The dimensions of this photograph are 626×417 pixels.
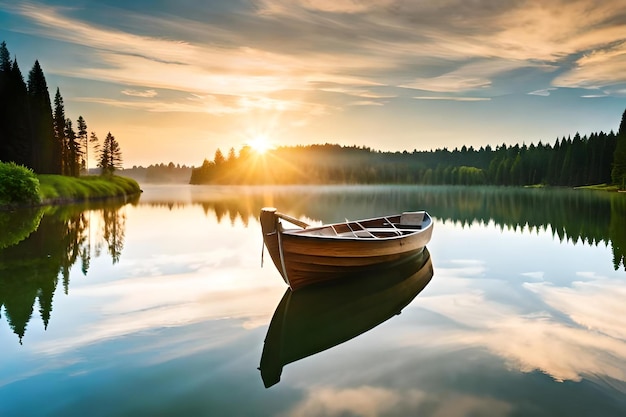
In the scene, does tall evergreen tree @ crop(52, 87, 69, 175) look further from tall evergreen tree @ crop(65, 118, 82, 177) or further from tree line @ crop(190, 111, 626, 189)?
tree line @ crop(190, 111, 626, 189)

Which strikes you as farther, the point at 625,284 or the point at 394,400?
the point at 625,284

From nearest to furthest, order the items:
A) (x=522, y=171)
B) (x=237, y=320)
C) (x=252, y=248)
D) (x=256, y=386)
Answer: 1. (x=256, y=386)
2. (x=237, y=320)
3. (x=252, y=248)
4. (x=522, y=171)

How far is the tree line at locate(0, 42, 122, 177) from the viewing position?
5994cm

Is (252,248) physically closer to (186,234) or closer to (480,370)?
(186,234)

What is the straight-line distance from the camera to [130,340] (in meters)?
9.38

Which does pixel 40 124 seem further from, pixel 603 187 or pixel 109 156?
pixel 603 187

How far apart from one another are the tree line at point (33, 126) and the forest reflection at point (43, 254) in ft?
110

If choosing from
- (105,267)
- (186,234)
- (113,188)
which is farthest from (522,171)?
(105,267)

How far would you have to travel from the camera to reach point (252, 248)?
21531 mm

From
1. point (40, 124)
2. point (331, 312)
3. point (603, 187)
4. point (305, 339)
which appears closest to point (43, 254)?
point (331, 312)

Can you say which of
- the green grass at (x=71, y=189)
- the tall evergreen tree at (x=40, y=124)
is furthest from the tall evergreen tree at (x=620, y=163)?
the tall evergreen tree at (x=40, y=124)

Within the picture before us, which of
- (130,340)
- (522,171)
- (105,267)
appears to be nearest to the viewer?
(130,340)

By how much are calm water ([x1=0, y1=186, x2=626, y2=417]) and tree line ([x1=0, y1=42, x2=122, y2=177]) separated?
168 feet

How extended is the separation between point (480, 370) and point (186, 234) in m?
21.5
